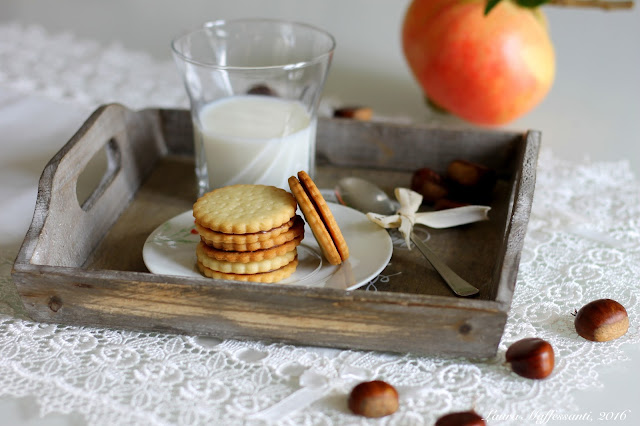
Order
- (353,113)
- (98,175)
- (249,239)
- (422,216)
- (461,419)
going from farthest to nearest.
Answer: (353,113), (98,175), (422,216), (249,239), (461,419)

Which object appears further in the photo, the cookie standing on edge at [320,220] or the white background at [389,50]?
the white background at [389,50]

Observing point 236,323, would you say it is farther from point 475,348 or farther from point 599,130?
point 599,130

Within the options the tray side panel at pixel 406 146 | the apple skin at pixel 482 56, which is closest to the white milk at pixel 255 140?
the tray side panel at pixel 406 146

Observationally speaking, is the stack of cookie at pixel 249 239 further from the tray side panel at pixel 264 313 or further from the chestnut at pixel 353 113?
the chestnut at pixel 353 113

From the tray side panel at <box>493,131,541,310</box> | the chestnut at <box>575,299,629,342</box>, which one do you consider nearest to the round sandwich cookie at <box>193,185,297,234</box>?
the tray side panel at <box>493,131,541,310</box>

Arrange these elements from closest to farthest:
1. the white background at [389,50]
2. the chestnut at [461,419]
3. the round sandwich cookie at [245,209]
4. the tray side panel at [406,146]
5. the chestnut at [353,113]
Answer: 1. the chestnut at [461,419]
2. the round sandwich cookie at [245,209]
3. the tray side panel at [406,146]
4. the chestnut at [353,113]
5. the white background at [389,50]

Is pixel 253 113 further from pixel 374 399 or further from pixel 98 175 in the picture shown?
pixel 374 399

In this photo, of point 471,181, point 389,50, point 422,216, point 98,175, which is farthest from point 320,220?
point 389,50

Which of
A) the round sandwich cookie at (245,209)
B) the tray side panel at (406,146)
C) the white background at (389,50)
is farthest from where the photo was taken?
A: the white background at (389,50)

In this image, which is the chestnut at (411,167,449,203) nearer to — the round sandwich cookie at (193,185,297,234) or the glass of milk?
the glass of milk
